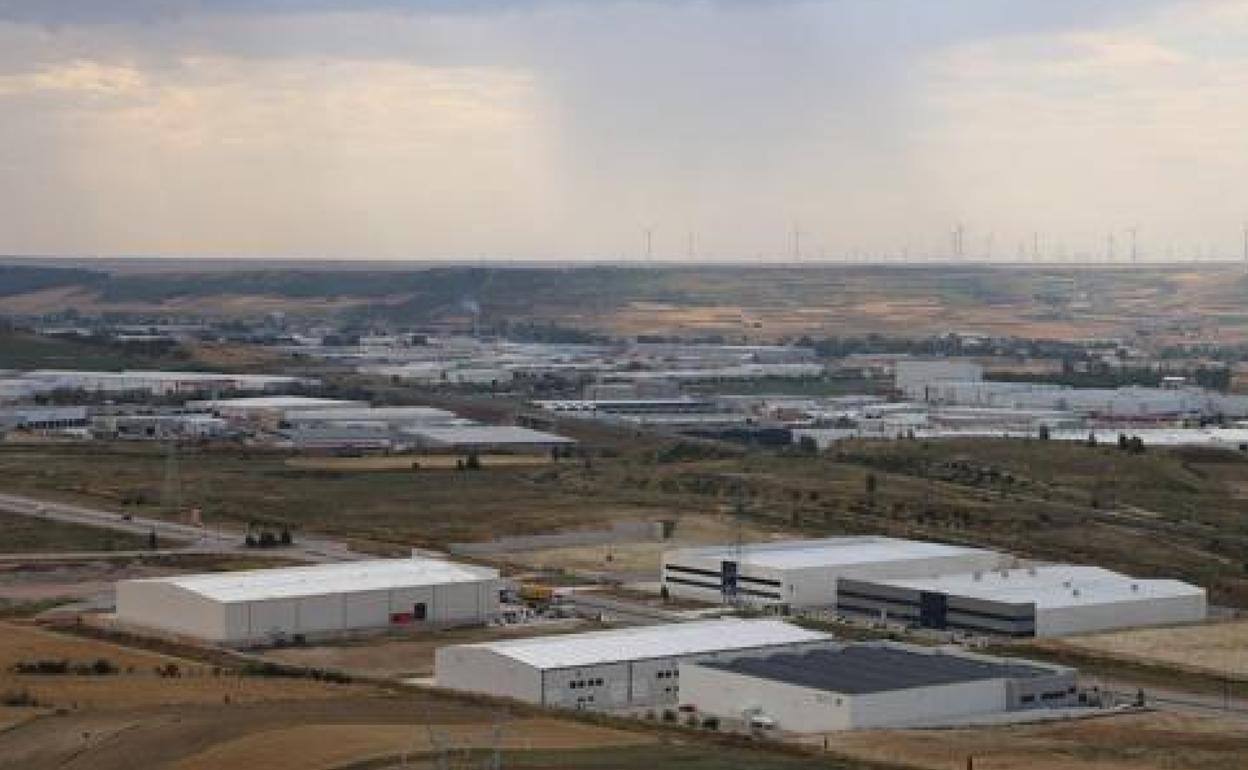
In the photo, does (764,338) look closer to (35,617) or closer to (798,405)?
(798,405)

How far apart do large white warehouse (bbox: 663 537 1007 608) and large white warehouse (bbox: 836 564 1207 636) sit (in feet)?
1.66

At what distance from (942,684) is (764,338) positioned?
470 ft

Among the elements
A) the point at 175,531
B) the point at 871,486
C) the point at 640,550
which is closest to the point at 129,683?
the point at 640,550

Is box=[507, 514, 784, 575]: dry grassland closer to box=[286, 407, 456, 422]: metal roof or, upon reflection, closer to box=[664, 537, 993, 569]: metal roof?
box=[664, 537, 993, 569]: metal roof

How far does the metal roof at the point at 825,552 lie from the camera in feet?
184

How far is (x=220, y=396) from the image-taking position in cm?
11381

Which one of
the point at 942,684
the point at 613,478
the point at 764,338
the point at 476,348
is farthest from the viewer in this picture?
the point at 764,338

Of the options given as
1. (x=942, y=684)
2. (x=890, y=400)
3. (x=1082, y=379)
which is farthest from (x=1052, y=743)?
(x=1082, y=379)

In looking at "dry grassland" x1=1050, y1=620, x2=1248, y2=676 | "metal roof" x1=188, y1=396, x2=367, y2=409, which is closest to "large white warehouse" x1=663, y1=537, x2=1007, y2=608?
"dry grassland" x1=1050, y1=620, x2=1248, y2=676

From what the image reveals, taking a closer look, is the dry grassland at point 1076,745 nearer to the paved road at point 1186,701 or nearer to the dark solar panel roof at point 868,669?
the paved road at point 1186,701

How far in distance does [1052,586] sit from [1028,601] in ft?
8.64

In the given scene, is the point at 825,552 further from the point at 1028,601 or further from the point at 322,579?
the point at 322,579

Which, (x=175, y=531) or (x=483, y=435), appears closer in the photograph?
(x=175, y=531)

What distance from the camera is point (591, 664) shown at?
42125 mm
